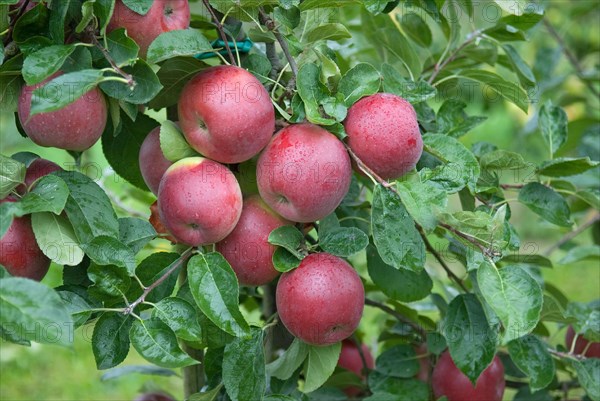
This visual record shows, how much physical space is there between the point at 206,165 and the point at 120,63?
0.50ft

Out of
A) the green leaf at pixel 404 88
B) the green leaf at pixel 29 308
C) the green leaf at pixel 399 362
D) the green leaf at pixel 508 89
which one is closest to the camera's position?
the green leaf at pixel 29 308

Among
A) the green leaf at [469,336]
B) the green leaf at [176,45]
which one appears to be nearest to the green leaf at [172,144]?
the green leaf at [176,45]

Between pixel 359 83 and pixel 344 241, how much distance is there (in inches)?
7.6

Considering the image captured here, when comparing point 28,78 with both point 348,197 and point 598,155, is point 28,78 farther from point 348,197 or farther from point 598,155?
point 598,155

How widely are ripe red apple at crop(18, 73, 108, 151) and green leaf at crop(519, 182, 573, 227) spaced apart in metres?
0.63

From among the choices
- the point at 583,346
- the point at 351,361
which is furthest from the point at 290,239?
the point at 583,346

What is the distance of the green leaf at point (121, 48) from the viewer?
0.85m

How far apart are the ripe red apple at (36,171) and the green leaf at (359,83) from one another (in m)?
0.36

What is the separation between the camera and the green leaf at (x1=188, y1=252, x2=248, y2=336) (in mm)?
847

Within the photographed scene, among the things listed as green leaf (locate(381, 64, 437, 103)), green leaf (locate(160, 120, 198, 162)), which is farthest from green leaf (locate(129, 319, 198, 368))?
green leaf (locate(381, 64, 437, 103))

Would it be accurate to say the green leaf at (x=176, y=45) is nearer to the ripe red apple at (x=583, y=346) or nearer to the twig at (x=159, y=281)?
the twig at (x=159, y=281)

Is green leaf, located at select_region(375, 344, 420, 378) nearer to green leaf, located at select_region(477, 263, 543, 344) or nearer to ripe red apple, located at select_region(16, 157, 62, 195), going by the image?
green leaf, located at select_region(477, 263, 543, 344)

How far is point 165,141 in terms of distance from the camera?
94 centimetres

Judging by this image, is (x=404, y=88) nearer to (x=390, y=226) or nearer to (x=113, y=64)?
(x=390, y=226)
